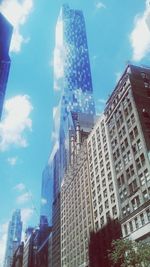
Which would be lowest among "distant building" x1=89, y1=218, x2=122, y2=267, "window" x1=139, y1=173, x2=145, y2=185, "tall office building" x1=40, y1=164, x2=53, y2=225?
"distant building" x1=89, y1=218, x2=122, y2=267

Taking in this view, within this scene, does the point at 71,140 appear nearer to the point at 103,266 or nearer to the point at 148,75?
the point at 148,75

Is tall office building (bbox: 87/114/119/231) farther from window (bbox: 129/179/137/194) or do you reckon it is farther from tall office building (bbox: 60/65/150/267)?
window (bbox: 129/179/137/194)

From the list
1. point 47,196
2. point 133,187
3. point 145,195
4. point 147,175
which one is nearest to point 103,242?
point 133,187

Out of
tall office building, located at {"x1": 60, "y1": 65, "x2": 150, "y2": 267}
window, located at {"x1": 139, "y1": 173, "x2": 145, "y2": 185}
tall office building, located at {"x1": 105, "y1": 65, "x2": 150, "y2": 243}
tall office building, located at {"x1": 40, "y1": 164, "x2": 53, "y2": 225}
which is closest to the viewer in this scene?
tall office building, located at {"x1": 105, "y1": 65, "x2": 150, "y2": 243}

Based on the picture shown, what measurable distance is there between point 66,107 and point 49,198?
55068mm

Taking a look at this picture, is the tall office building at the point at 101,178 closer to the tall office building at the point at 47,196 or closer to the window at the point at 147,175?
the window at the point at 147,175

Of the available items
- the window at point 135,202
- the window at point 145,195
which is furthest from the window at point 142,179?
the window at point 135,202

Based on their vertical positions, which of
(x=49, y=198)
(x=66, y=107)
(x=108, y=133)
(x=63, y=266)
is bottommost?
(x=63, y=266)

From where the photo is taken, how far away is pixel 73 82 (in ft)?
640

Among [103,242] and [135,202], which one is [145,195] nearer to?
[135,202]

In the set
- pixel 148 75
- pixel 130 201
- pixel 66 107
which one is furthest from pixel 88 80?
pixel 130 201

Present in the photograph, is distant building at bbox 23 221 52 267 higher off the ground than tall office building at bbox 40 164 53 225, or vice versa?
tall office building at bbox 40 164 53 225

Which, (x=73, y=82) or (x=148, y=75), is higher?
(x=73, y=82)

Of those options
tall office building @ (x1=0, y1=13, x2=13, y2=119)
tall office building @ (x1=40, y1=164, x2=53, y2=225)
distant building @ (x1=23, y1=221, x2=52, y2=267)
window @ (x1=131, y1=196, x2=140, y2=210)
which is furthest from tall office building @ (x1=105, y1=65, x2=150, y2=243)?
distant building @ (x1=23, y1=221, x2=52, y2=267)
